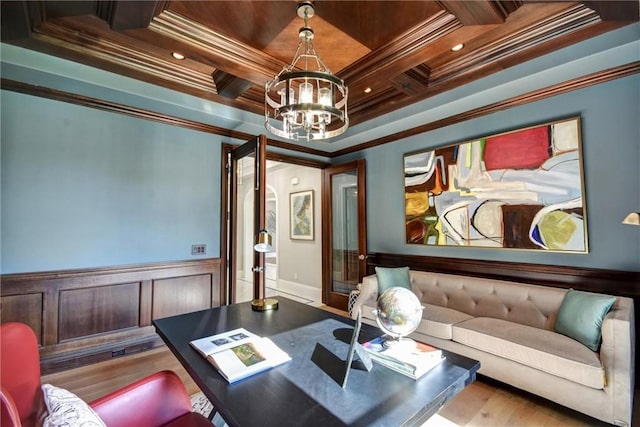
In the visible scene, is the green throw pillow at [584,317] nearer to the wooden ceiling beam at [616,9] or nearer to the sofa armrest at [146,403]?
the wooden ceiling beam at [616,9]

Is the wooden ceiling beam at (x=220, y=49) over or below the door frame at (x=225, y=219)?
→ over

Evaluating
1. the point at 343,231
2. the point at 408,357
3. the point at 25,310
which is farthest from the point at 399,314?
the point at 343,231

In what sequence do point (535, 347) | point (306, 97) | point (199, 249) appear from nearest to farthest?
point (306, 97) → point (535, 347) → point (199, 249)

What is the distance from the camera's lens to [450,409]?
7.08 feet

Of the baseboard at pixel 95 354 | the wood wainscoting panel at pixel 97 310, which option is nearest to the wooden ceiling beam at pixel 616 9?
the wood wainscoting panel at pixel 97 310

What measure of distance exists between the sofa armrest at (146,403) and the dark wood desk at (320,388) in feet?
0.59

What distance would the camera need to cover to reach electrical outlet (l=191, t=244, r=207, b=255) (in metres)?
3.57

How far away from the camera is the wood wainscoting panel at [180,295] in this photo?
10.8 ft

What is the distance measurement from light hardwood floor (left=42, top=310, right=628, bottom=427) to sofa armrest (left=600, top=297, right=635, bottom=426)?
28cm

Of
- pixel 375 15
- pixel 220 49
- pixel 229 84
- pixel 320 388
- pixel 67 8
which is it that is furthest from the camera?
pixel 229 84

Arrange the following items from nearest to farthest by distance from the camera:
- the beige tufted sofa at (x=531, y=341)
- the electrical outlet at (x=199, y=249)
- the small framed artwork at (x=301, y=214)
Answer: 1. the beige tufted sofa at (x=531, y=341)
2. the electrical outlet at (x=199, y=249)
3. the small framed artwork at (x=301, y=214)

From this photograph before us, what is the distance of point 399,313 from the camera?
4.36ft

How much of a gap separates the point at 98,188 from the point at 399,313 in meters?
3.22

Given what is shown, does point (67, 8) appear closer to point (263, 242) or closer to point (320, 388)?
point (263, 242)
